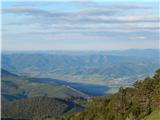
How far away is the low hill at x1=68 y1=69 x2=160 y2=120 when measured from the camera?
119m

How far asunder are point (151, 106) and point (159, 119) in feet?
105

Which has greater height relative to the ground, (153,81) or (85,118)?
(153,81)

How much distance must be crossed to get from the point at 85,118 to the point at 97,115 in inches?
258

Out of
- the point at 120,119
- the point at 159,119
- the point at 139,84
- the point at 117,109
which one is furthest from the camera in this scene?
the point at 139,84

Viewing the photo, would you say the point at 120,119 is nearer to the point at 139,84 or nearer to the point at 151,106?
the point at 151,106

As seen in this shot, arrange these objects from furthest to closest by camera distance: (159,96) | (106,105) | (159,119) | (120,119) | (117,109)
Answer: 1. (106,105)
2. (117,109)
3. (120,119)
4. (159,96)
5. (159,119)

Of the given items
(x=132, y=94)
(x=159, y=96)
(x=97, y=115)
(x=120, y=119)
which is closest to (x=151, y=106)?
(x=159, y=96)

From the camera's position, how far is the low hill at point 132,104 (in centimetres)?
11911

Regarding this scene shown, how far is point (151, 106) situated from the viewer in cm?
11988

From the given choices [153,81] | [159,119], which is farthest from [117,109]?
[159,119]

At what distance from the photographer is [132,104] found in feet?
438

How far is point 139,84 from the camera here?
480 feet

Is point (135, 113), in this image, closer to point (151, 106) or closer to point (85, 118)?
point (151, 106)

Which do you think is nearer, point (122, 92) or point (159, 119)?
point (159, 119)
